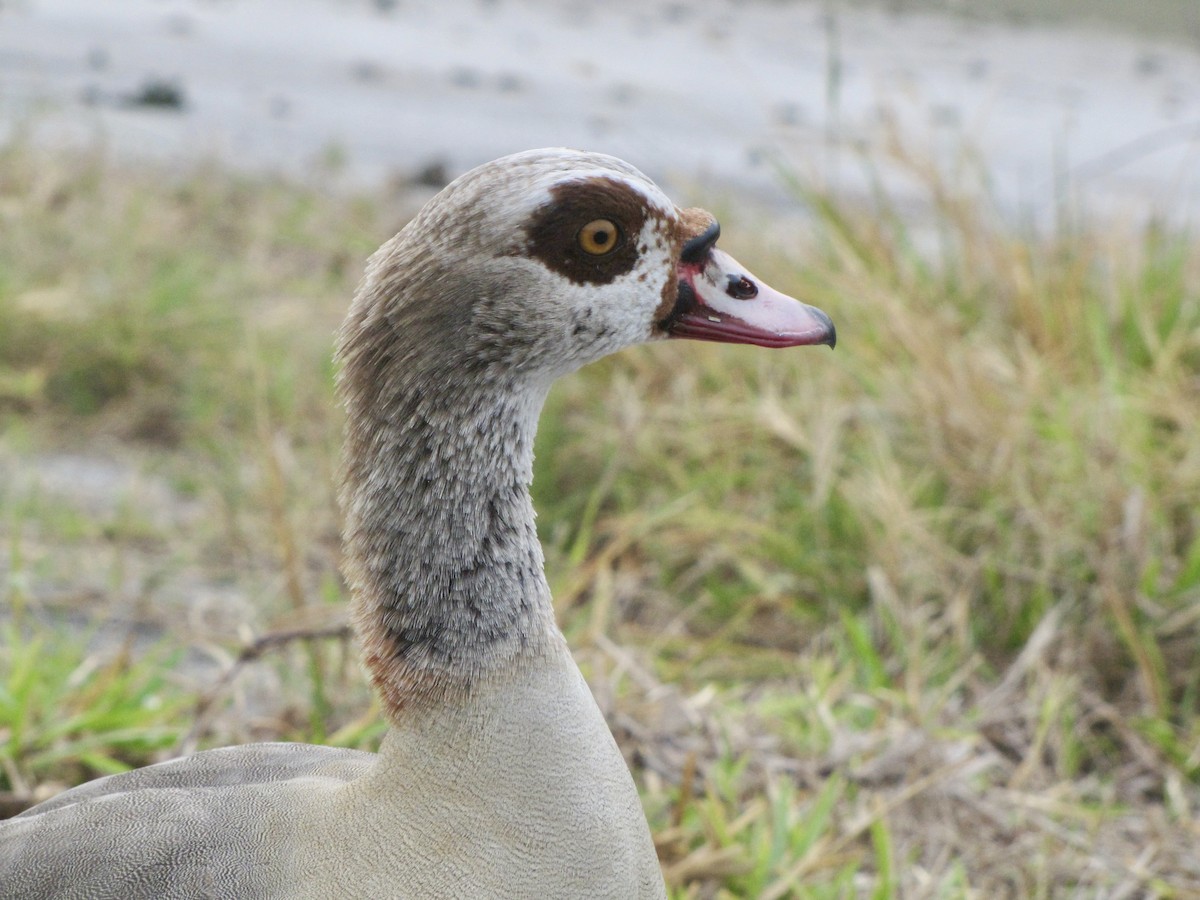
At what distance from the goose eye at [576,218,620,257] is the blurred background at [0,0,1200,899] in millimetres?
456

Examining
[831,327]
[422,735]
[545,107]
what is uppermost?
[545,107]

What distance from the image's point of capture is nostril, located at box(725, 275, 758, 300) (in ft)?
6.17

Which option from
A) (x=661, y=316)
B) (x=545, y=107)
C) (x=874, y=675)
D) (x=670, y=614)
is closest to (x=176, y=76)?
(x=545, y=107)

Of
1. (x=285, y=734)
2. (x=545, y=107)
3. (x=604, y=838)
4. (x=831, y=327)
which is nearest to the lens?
(x=604, y=838)

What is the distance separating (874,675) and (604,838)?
1.50m

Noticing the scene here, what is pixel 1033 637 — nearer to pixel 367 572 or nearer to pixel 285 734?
pixel 285 734

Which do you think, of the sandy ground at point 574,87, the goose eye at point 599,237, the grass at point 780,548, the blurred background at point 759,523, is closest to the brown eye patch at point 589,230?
the goose eye at point 599,237

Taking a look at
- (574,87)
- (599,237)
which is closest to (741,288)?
(599,237)

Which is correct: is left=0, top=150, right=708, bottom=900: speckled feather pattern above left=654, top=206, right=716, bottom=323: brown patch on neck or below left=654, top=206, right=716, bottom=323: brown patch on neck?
below

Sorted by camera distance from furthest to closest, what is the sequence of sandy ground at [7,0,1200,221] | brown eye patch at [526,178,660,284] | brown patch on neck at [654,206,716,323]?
sandy ground at [7,0,1200,221] → brown patch on neck at [654,206,716,323] → brown eye patch at [526,178,660,284]

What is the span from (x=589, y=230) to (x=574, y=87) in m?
8.04

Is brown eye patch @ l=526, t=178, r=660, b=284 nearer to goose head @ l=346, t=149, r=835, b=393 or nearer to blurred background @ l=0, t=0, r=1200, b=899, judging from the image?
goose head @ l=346, t=149, r=835, b=393

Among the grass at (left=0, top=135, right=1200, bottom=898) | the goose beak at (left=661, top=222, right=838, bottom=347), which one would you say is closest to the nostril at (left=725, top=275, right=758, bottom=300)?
the goose beak at (left=661, top=222, right=838, bottom=347)

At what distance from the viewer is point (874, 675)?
10.2 ft
